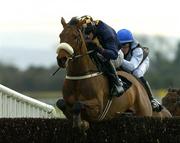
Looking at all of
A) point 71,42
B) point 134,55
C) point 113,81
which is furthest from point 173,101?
point 71,42

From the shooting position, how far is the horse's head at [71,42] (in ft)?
30.9

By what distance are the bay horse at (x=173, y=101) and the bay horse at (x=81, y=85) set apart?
132 inches

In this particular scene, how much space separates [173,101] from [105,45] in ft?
12.7

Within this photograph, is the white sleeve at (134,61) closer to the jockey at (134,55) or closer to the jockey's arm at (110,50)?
the jockey at (134,55)

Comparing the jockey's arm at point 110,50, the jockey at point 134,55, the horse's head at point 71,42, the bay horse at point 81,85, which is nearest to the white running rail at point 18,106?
the jockey at point 134,55

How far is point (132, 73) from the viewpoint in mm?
12055

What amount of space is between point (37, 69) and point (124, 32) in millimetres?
46933

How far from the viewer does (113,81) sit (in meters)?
10.7

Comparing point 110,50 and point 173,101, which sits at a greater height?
point 110,50

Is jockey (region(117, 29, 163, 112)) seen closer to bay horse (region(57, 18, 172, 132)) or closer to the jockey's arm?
bay horse (region(57, 18, 172, 132))

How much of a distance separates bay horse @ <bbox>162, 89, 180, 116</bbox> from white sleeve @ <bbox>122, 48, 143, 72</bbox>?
2.12 m

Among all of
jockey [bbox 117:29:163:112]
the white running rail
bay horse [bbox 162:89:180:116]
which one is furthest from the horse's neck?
bay horse [bbox 162:89:180:116]

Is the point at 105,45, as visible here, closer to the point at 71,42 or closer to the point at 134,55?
the point at 71,42

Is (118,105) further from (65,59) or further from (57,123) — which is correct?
(65,59)
